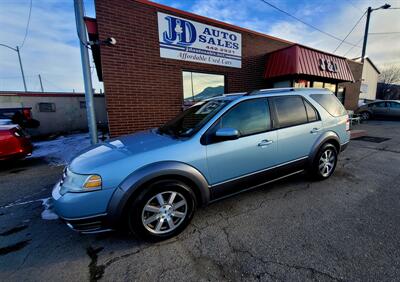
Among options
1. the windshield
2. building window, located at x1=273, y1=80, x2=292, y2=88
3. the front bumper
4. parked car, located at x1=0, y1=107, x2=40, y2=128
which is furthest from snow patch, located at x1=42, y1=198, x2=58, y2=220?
building window, located at x1=273, y1=80, x2=292, y2=88

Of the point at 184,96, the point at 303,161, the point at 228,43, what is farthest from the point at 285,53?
the point at 303,161

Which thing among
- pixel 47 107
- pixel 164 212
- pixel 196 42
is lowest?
pixel 164 212

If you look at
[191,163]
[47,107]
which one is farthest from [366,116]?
[47,107]

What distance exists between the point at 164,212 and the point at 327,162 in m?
3.32

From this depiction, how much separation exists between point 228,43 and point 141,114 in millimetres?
4169

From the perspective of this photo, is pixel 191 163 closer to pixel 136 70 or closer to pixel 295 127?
pixel 295 127

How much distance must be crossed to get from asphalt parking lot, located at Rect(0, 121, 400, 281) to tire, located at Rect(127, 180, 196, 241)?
6.0 inches

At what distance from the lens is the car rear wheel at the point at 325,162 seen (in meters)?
3.63

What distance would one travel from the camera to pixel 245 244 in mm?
2215

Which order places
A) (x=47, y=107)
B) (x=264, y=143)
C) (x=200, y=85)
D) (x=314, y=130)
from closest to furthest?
(x=264, y=143), (x=314, y=130), (x=200, y=85), (x=47, y=107)

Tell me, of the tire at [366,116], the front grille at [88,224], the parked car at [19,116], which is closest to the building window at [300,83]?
the front grille at [88,224]

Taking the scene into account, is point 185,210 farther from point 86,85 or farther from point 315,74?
point 315,74

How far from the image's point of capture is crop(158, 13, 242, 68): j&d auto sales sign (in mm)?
5969

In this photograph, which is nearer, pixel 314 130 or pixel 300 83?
pixel 314 130
